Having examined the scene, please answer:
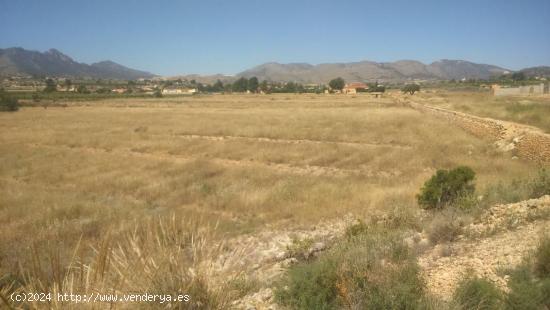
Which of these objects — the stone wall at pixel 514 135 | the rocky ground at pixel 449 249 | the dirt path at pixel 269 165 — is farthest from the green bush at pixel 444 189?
the stone wall at pixel 514 135

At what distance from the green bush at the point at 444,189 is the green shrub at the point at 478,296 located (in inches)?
240

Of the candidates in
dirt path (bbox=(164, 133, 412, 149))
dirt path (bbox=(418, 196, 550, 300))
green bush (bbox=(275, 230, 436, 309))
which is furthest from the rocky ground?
dirt path (bbox=(164, 133, 412, 149))

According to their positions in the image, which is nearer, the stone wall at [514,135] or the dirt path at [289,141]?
the stone wall at [514,135]

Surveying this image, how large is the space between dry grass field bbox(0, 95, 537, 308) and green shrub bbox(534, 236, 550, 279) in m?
3.96

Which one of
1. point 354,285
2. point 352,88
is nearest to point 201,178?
point 354,285

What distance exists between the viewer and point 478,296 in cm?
417

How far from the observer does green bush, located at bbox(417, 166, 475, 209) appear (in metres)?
10.5

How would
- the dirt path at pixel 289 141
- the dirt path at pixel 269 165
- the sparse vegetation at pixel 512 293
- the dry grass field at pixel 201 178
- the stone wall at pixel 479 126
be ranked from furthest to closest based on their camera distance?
the dirt path at pixel 289 141
the stone wall at pixel 479 126
the dirt path at pixel 269 165
the dry grass field at pixel 201 178
the sparse vegetation at pixel 512 293

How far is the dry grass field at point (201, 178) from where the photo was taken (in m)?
9.23

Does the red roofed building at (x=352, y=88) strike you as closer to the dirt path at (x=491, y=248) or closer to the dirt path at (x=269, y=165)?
the dirt path at (x=269, y=165)

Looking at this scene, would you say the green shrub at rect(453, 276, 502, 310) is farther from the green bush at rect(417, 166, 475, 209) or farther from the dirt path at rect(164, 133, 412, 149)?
the dirt path at rect(164, 133, 412, 149)

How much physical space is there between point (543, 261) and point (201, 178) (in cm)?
1370

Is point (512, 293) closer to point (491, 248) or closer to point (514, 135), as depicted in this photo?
point (491, 248)

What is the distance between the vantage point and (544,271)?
4648 millimetres
